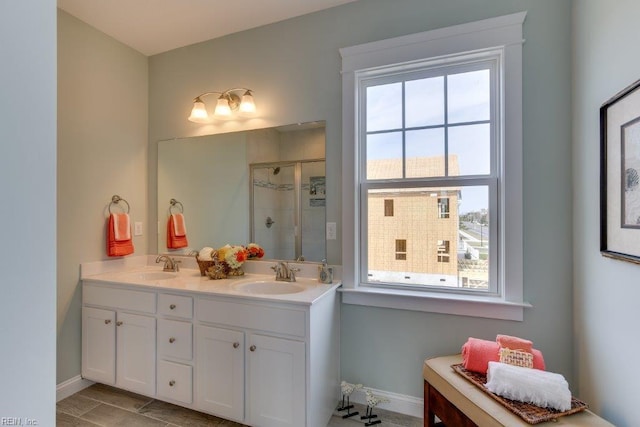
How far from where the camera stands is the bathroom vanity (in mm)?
1628

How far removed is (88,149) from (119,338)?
138 centimetres

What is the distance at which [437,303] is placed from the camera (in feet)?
5.97

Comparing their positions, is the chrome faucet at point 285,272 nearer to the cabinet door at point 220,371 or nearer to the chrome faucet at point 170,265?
the cabinet door at point 220,371

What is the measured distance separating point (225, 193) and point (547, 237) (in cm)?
218

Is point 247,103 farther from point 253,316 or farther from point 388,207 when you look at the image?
point 253,316

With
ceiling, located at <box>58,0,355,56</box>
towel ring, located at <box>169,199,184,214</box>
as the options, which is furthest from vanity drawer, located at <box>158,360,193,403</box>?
ceiling, located at <box>58,0,355,56</box>

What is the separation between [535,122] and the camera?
168 cm

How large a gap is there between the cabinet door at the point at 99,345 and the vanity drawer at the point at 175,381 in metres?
0.44

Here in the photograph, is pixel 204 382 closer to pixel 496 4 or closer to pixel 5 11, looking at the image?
pixel 5 11

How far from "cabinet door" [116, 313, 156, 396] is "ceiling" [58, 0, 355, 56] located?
2.09m

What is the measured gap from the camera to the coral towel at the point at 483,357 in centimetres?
141

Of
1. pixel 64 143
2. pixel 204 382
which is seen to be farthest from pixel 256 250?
pixel 64 143

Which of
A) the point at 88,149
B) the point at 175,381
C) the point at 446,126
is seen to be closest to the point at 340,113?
the point at 446,126

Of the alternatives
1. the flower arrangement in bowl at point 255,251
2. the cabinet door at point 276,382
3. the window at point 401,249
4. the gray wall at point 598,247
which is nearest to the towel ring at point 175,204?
the flower arrangement in bowl at point 255,251
